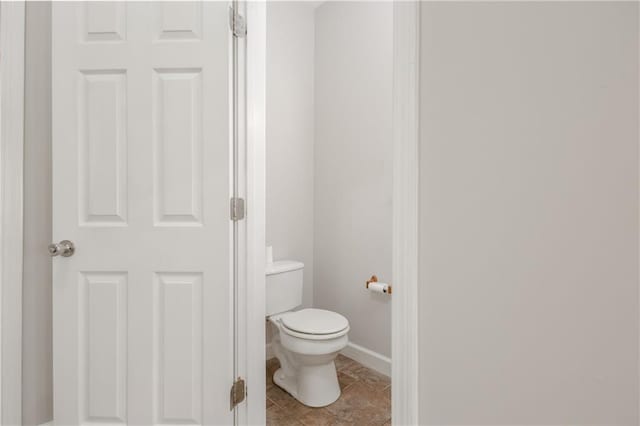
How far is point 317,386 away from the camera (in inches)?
69.2

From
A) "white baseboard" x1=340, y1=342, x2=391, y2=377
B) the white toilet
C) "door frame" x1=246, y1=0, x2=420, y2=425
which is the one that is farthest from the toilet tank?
"door frame" x1=246, y1=0, x2=420, y2=425

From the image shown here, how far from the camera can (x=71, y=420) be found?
126 cm

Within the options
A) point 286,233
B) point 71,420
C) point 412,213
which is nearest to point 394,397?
point 412,213

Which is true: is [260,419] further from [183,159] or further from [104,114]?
[104,114]

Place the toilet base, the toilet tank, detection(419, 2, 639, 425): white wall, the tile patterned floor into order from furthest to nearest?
the toilet tank, the toilet base, the tile patterned floor, detection(419, 2, 639, 425): white wall

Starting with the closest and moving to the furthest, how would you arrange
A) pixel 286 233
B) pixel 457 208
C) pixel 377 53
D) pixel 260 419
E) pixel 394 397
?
1. pixel 457 208
2. pixel 394 397
3. pixel 260 419
4. pixel 377 53
5. pixel 286 233

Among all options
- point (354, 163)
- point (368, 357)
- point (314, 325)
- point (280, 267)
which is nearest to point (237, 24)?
point (354, 163)

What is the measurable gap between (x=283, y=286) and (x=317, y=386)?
0.59 meters

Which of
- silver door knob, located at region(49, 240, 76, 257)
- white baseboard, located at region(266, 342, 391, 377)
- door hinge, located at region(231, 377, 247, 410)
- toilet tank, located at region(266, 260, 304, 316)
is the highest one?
silver door knob, located at region(49, 240, 76, 257)

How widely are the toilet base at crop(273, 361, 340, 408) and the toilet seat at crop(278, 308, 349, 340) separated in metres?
0.22

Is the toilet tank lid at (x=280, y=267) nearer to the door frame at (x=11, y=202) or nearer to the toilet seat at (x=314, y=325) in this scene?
the toilet seat at (x=314, y=325)

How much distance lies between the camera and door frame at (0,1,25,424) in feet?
4.07

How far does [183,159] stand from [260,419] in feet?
3.69

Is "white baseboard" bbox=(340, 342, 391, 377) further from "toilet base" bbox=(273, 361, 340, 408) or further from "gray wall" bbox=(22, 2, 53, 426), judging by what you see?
"gray wall" bbox=(22, 2, 53, 426)
